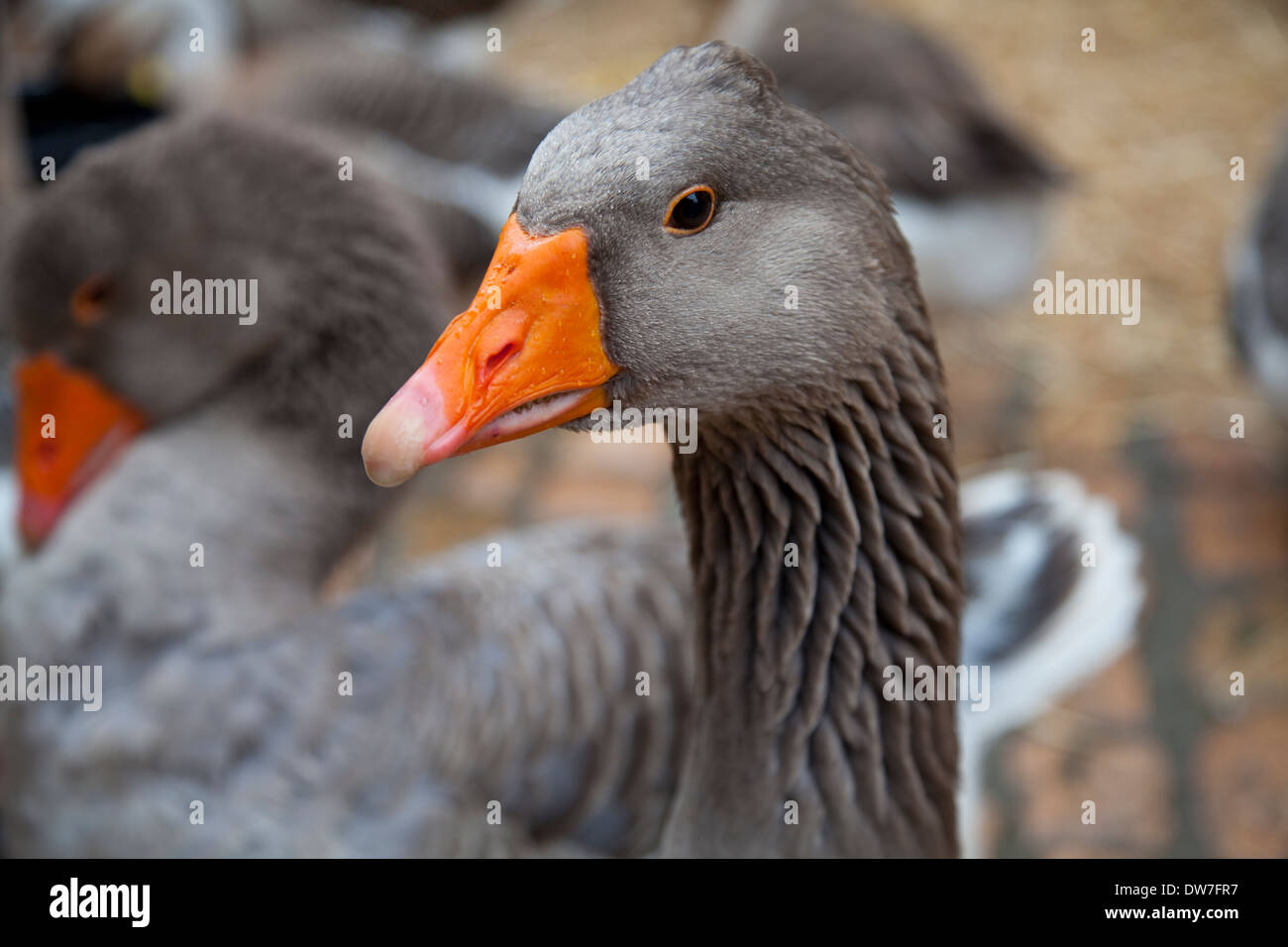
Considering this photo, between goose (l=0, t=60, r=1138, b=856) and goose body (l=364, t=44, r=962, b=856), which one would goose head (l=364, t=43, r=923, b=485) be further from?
goose (l=0, t=60, r=1138, b=856)

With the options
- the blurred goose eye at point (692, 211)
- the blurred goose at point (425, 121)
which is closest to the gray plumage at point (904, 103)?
the blurred goose at point (425, 121)

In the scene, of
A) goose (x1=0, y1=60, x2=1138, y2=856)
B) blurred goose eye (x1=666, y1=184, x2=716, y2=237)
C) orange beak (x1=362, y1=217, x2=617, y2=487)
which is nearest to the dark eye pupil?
blurred goose eye (x1=666, y1=184, x2=716, y2=237)

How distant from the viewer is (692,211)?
1.34 m

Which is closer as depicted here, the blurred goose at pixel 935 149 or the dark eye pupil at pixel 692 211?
the dark eye pupil at pixel 692 211

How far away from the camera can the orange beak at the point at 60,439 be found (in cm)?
243

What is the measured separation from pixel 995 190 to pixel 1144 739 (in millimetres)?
1843

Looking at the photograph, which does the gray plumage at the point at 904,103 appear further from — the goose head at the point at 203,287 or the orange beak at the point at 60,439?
the orange beak at the point at 60,439

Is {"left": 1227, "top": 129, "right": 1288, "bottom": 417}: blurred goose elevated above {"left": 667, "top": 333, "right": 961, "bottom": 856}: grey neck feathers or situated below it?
above

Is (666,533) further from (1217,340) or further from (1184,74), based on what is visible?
(1184,74)

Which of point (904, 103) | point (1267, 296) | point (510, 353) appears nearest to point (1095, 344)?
point (1267, 296)

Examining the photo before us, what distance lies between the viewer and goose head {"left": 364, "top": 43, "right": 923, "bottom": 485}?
1.29 metres

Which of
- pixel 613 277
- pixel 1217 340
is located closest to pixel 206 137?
pixel 613 277

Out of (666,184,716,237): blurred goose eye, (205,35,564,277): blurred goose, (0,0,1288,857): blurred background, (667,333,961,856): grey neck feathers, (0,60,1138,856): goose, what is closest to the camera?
(666,184,716,237): blurred goose eye

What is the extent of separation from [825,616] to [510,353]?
57 centimetres
